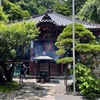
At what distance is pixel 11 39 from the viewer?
12.8m

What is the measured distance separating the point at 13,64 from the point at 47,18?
668 cm

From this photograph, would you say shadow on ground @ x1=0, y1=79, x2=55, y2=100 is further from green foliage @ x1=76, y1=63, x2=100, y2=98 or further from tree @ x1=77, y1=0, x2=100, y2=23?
tree @ x1=77, y1=0, x2=100, y2=23

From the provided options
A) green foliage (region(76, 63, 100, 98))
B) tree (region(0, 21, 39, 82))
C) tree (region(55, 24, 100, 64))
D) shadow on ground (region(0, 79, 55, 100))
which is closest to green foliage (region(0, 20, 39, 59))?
tree (region(0, 21, 39, 82))

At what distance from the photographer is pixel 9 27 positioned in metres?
12.8

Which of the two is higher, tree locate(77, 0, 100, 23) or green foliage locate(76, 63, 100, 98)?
tree locate(77, 0, 100, 23)

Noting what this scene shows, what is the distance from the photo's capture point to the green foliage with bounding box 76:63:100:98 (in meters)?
10.9

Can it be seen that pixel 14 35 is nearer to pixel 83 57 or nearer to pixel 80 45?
pixel 80 45

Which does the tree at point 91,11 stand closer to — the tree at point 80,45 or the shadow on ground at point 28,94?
the tree at point 80,45

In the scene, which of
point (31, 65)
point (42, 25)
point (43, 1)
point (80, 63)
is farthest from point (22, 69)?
point (43, 1)

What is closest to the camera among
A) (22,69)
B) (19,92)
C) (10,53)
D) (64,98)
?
(64,98)

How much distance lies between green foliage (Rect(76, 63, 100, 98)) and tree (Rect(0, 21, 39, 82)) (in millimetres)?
3763

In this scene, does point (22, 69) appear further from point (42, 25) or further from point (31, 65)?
point (42, 25)

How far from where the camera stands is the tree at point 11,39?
41.5 ft

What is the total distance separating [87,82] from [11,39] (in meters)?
A: 5.03
